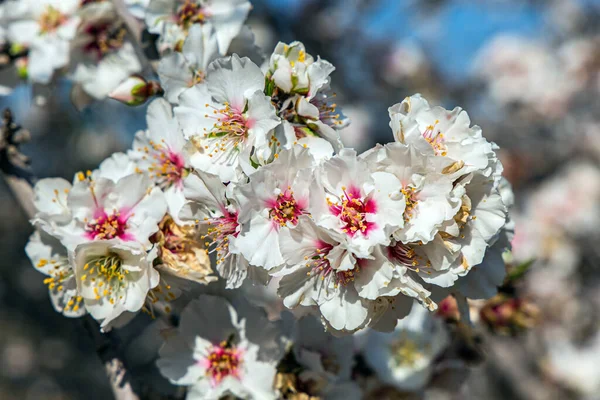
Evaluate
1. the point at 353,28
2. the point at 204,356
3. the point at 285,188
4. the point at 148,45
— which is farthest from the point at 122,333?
the point at 353,28

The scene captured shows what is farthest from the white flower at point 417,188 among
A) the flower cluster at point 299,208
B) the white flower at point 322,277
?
the white flower at point 322,277

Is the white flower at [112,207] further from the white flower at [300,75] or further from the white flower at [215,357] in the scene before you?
the white flower at [300,75]

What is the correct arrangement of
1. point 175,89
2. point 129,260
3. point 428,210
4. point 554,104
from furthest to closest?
point 554,104
point 175,89
point 129,260
point 428,210

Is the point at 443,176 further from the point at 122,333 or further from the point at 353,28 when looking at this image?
the point at 353,28

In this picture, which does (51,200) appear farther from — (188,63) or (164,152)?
(188,63)

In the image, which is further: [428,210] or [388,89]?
[388,89]

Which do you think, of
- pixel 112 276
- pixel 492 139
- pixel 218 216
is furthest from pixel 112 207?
pixel 492 139

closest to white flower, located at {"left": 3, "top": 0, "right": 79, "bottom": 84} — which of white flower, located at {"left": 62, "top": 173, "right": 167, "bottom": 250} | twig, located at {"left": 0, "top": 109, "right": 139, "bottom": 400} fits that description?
twig, located at {"left": 0, "top": 109, "right": 139, "bottom": 400}
